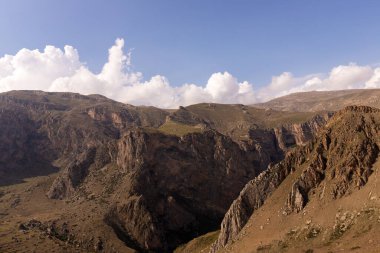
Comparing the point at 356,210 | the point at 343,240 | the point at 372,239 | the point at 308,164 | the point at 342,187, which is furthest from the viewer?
the point at 308,164

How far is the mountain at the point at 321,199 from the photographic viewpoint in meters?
114

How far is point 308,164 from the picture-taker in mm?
149875

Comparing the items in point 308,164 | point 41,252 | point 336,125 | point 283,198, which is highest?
point 336,125

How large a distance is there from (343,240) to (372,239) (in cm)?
845

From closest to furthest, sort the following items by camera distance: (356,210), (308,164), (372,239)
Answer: (372,239) < (356,210) < (308,164)

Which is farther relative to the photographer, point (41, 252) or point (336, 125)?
point (41, 252)

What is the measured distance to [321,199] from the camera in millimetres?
132250

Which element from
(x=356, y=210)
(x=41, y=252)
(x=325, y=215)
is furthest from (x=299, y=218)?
(x=41, y=252)

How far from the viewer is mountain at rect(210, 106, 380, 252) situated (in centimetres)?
11362

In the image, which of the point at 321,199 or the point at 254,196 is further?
the point at 254,196

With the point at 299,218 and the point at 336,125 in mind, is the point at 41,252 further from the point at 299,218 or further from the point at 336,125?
the point at 336,125

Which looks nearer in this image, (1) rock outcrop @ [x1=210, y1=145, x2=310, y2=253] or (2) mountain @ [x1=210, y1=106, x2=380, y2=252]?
(2) mountain @ [x1=210, y1=106, x2=380, y2=252]

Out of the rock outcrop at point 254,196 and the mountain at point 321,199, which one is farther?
the rock outcrop at point 254,196

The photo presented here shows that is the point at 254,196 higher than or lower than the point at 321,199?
higher
